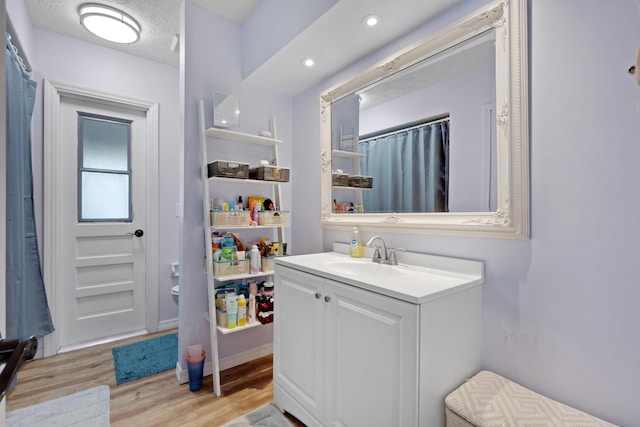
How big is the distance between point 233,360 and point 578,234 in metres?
2.24

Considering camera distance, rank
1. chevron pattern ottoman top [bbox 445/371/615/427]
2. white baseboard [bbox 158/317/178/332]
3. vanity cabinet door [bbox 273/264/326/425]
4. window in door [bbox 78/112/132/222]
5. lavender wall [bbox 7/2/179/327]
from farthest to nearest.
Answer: white baseboard [bbox 158/317/178/332] < window in door [bbox 78/112/132/222] < lavender wall [bbox 7/2/179/327] < vanity cabinet door [bbox 273/264/326/425] < chevron pattern ottoman top [bbox 445/371/615/427]

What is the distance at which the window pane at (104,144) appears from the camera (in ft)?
8.76

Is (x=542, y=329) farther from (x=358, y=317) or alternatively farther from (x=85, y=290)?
(x=85, y=290)

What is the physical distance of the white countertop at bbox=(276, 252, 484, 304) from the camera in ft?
3.73

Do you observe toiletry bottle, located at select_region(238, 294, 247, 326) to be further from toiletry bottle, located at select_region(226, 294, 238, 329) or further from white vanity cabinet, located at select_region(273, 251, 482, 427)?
white vanity cabinet, located at select_region(273, 251, 482, 427)

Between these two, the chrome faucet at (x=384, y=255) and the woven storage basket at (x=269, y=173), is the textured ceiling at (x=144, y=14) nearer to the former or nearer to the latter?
the woven storage basket at (x=269, y=173)

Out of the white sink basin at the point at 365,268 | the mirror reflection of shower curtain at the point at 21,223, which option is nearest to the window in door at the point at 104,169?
the mirror reflection of shower curtain at the point at 21,223

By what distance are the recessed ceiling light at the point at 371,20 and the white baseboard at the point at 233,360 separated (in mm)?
2369

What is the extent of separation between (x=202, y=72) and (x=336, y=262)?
1.65m

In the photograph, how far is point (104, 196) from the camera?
9.03 ft

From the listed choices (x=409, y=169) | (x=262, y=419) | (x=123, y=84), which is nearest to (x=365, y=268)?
(x=409, y=169)

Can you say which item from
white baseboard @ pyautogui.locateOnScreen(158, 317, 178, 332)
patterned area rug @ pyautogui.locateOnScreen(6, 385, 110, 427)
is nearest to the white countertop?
patterned area rug @ pyautogui.locateOnScreen(6, 385, 110, 427)

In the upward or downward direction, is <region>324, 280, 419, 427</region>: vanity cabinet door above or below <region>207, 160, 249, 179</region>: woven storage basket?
below

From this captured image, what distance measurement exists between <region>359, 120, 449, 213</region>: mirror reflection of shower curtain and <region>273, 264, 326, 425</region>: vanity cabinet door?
0.68 metres
